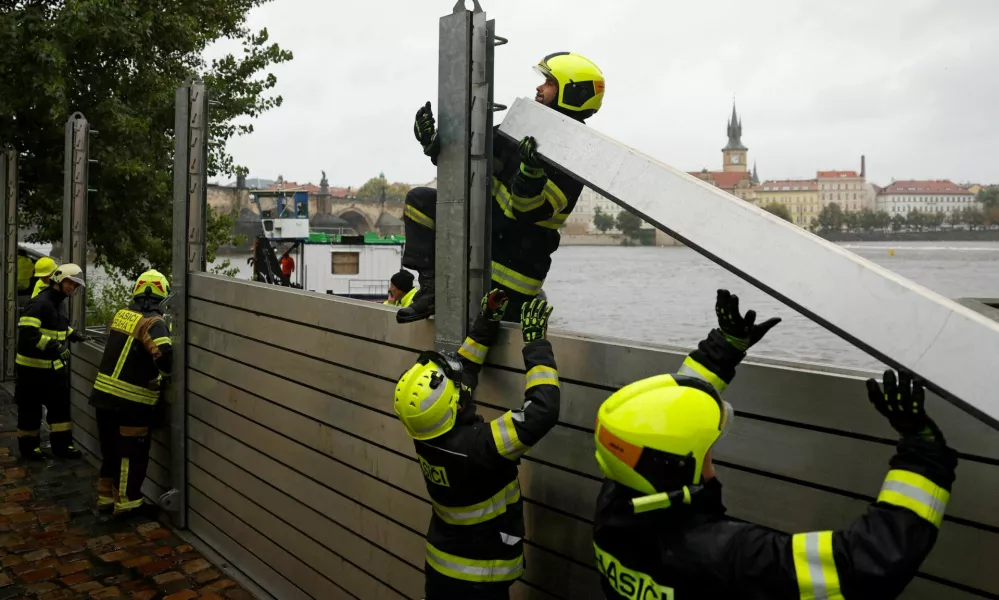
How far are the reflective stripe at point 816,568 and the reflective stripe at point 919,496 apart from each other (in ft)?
0.52

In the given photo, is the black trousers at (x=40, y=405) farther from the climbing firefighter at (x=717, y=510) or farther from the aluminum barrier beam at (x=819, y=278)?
the climbing firefighter at (x=717, y=510)

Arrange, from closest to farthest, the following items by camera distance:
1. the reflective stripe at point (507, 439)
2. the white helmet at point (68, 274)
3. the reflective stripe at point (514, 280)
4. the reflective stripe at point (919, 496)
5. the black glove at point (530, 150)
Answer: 1. the reflective stripe at point (919, 496)
2. the reflective stripe at point (507, 439)
3. the black glove at point (530, 150)
4. the reflective stripe at point (514, 280)
5. the white helmet at point (68, 274)

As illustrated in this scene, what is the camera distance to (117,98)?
1262cm

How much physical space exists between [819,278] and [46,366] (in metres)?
7.74

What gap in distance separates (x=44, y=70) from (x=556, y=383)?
11153mm

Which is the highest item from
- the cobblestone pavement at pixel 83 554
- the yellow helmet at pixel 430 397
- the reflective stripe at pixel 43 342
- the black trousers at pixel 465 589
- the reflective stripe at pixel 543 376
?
the reflective stripe at pixel 543 376

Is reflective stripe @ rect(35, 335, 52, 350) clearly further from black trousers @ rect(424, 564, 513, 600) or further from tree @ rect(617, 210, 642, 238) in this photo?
tree @ rect(617, 210, 642, 238)

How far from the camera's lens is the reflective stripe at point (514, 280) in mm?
3459

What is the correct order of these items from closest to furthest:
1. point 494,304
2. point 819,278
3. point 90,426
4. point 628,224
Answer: point 819,278 < point 628,224 < point 494,304 < point 90,426

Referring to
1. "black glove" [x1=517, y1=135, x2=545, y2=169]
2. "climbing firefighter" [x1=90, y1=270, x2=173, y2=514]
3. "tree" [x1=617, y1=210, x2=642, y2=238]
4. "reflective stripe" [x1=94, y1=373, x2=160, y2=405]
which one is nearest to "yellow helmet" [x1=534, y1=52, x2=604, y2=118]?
"black glove" [x1=517, y1=135, x2=545, y2=169]

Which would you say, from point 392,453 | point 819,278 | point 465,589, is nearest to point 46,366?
point 392,453

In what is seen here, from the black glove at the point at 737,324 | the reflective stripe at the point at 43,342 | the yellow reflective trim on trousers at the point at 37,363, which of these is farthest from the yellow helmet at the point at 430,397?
the yellow reflective trim on trousers at the point at 37,363

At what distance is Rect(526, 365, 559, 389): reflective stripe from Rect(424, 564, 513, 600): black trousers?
78 cm

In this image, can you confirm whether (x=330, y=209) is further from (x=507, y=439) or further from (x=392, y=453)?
(x=507, y=439)
